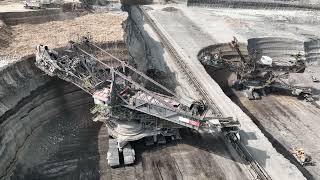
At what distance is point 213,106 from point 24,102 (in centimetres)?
1413

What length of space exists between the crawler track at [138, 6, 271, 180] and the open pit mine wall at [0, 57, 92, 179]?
968 centimetres

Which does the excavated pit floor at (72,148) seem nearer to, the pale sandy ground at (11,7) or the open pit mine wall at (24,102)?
the open pit mine wall at (24,102)

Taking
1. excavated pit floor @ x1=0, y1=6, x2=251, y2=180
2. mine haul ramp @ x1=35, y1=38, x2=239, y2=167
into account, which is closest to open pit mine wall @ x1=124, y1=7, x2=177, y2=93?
mine haul ramp @ x1=35, y1=38, x2=239, y2=167

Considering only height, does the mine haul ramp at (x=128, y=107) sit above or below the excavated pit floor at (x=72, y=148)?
above

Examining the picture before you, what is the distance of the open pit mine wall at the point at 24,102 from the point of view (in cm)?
2009

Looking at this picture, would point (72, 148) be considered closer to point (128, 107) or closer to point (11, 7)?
point (128, 107)

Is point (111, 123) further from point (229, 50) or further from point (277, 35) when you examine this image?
point (277, 35)

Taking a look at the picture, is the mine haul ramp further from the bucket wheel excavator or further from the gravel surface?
the bucket wheel excavator

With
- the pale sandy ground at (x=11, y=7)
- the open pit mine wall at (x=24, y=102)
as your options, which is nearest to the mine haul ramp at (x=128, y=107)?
the open pit mine wall at (x=24, y=102)

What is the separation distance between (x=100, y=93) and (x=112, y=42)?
25.0ft

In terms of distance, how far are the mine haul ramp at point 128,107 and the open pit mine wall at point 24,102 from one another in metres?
1.47

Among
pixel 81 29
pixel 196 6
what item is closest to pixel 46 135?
pixel 81 29

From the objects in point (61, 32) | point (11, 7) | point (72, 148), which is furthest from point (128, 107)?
point (11, 7)

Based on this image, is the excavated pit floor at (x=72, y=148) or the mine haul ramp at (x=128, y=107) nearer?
the excavated pit floor at (x=72, y=148)
